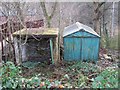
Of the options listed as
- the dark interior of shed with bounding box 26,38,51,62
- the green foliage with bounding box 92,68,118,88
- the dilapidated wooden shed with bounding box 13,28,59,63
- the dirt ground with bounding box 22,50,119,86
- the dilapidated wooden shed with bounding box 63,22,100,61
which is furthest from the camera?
the dilapidated wooden shed with bounding box 63,22,100,61

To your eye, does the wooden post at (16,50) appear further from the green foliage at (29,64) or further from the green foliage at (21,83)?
the green foliage at (21,83)

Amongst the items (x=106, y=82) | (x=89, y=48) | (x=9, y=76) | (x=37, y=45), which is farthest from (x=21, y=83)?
(x=89, y=48)

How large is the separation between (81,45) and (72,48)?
273mm

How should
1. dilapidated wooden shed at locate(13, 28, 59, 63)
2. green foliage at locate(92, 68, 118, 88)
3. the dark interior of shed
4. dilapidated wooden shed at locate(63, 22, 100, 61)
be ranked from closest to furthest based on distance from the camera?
green foliage at locate(92, 68, 118, 88) < dilapidated wooden shed at locate(13, 28, 59, 63) < the dark interior of shed < dilapidated wooden shed at locate(63, 22, 100, 61)

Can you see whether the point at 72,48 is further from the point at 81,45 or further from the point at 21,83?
the point at 21,83

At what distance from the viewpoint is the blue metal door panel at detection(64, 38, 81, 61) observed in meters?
5.88

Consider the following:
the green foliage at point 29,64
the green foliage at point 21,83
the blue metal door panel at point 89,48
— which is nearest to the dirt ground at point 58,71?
the green foliage at point 29,64

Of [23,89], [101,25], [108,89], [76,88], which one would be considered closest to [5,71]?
[23,89]

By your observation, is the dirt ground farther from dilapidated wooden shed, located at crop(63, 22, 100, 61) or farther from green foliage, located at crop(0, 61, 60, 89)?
green foliage, located at crop(0, 61, 60, 89)

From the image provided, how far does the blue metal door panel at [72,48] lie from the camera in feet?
19.3

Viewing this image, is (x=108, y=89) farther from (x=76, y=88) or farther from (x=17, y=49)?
(x=17, y=49)

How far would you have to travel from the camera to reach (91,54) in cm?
592

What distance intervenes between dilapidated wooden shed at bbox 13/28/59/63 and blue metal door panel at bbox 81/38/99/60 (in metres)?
0.95

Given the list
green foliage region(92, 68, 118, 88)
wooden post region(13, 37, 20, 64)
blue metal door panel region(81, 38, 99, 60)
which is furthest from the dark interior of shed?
green foliage region(92, 68, 118, 88)
